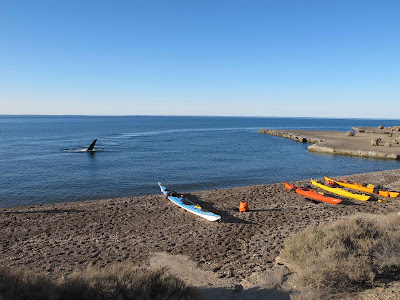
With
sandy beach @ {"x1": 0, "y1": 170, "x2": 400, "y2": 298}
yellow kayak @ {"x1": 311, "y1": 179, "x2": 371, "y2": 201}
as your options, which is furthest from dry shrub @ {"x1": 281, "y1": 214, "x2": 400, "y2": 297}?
yellow kayak @ {"x1": 311, "y1": 179, "x2": 371, "y2": 201}

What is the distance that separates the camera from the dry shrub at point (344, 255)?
8.55m

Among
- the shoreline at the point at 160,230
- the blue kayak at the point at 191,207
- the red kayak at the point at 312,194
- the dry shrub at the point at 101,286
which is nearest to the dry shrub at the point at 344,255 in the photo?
the shoreline at the point at 160,230

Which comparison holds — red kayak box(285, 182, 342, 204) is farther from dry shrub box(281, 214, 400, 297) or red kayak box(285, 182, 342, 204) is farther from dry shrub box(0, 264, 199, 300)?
dry shrub box(0, 264, 199, 300)

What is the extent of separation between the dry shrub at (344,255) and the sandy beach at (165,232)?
156 centimetres

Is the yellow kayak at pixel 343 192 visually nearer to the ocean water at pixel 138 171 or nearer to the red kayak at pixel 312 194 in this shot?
the red kayak at pixel 312 194

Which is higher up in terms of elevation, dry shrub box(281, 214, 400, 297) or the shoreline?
dry shrub box(281, 214, 400, 297)

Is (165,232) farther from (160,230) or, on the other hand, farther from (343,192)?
(343,192)

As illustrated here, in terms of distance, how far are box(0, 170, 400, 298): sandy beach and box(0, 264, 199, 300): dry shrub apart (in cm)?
266

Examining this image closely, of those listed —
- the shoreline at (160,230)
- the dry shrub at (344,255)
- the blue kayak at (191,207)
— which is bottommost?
the shoreline at (160,230)

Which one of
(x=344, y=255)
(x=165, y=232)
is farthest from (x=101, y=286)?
(x=344, y=255)

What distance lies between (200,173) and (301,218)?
54.2 ft

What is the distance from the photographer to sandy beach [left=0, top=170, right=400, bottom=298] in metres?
11.5

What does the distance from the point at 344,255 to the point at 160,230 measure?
957 cm

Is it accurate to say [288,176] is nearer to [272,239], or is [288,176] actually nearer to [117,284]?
[272,239]
